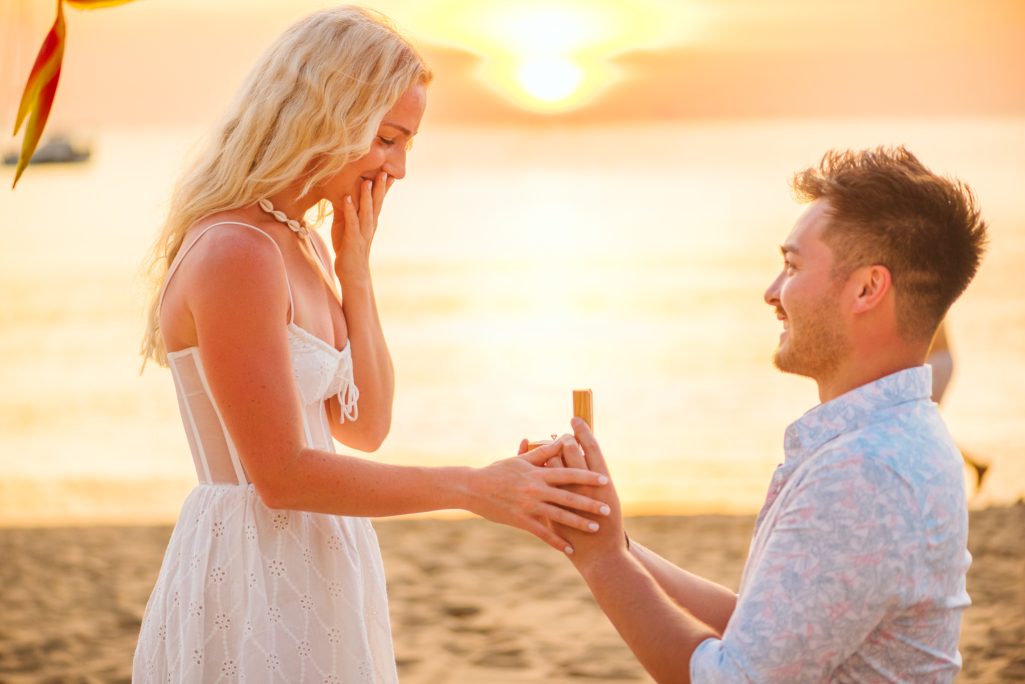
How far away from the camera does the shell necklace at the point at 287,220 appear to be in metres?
2.57

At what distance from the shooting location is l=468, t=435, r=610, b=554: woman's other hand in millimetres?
2391

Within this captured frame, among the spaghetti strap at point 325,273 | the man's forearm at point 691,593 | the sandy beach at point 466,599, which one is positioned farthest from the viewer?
the sandy beach at point 466,599

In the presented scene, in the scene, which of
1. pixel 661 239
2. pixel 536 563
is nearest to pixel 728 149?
pixel 661 239

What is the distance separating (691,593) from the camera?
2658 millimetres

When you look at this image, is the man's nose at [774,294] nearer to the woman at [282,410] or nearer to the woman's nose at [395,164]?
the woman at [282,410]

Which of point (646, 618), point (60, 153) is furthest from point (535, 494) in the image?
point (60, 153)

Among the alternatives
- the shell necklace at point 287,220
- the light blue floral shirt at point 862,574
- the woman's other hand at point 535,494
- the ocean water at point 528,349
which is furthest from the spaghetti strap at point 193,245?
the light blue floral shirt at point 862,574

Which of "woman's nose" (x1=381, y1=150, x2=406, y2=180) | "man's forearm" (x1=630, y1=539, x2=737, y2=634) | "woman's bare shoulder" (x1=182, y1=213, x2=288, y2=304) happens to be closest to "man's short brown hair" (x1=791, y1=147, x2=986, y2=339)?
"man's forearm" (x1=630, y1=539, x2=737, y2=634)

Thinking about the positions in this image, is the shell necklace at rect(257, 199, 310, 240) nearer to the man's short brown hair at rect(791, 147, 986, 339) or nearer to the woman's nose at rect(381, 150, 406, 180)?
the woman's nose at rect(381, 150, 406, 180)

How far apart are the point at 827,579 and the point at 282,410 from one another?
1.04m

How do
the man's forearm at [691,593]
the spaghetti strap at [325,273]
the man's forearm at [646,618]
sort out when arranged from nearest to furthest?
the man's forearm at [646,618]
the man's forearm at [691,593]
the spaghetti strap at [325,273]

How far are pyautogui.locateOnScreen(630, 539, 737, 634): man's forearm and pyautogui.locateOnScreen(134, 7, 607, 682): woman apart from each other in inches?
12.2

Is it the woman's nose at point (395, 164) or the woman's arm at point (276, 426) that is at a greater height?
the woman's nose at point (395, 164)

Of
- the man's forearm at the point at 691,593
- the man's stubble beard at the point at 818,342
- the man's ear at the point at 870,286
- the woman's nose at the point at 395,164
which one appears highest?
the woman's nose at the point at 395,164
